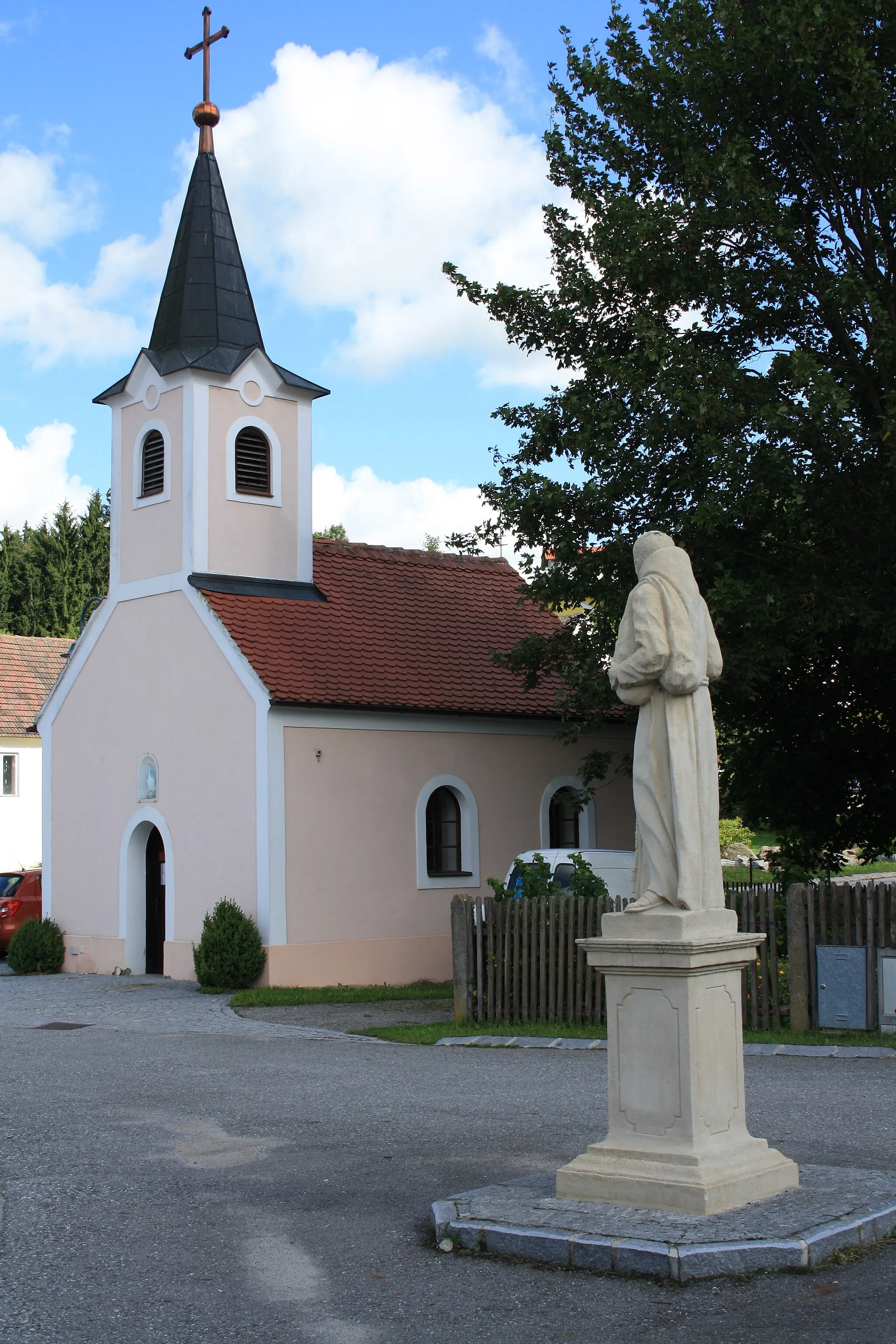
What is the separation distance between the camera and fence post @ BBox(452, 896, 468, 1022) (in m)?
15.9

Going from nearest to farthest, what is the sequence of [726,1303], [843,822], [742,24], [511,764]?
1. [726,1303]
2. [742,24]
3. [843,822]
4. [511,764]

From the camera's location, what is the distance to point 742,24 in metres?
16.8

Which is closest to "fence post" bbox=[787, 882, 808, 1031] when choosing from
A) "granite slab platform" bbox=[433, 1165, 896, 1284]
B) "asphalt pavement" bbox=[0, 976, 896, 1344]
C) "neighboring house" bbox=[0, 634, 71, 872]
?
"asphalt pavement" bbox=[0, 976, 896, 1344]

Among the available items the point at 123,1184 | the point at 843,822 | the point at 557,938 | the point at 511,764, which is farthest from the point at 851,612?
the point at 123,1184

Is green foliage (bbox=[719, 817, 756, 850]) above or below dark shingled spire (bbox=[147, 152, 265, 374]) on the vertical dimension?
below

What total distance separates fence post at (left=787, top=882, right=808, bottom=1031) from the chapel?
905 centimetres

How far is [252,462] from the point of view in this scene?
24.1 meters

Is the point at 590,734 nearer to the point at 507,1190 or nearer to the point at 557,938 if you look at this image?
the point at 557,938

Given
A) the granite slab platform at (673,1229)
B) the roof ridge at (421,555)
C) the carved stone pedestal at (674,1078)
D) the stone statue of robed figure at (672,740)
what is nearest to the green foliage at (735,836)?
the roof ridge at (421,555)

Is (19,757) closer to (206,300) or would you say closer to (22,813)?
(22,813)

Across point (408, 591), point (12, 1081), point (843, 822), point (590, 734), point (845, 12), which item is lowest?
point (12, 1081)

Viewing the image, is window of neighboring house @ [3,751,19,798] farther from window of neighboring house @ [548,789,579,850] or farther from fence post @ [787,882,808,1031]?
fence post @ [787,882,808,1031]

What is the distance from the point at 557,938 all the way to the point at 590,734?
420 inches

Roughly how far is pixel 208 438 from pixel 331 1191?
56.1 feet
